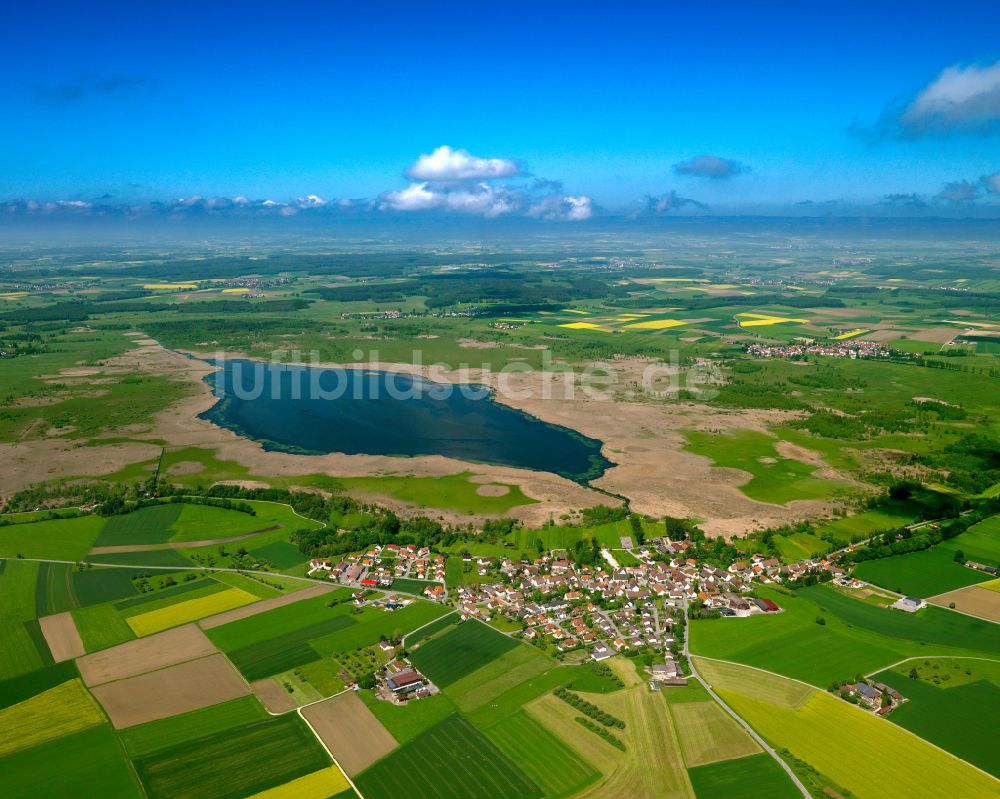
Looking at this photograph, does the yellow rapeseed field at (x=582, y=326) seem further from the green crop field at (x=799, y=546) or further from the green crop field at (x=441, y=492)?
the green crop field at (x=799, y=546)

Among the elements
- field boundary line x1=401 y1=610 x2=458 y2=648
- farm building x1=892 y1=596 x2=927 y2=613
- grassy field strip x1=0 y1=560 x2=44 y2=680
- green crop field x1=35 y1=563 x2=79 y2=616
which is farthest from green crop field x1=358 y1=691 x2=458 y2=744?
farm building x1=892 y1=596 x2=927 y2=613

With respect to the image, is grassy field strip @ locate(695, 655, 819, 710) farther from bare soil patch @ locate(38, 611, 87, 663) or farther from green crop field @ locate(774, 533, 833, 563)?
bare soil patch @ locate(38, 611, 87, 663)

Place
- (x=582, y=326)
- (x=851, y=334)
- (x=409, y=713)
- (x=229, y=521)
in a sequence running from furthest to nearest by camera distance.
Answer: (x=582, y=326) → (x=851, y=334) → (x=229, y=521) → (x=409, y=713)

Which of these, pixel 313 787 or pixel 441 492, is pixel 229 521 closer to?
pixel 441 492

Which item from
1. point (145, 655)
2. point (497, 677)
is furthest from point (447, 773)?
point (145, 655)

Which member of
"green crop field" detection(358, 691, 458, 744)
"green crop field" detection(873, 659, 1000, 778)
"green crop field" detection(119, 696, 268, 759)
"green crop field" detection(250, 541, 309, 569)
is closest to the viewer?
"green crop field" detection(873, 659, 1000, 778)

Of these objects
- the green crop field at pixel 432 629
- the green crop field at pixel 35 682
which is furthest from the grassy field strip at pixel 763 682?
the green crop field at pixel 35 682

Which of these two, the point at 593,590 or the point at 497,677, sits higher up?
the point at 593,590
